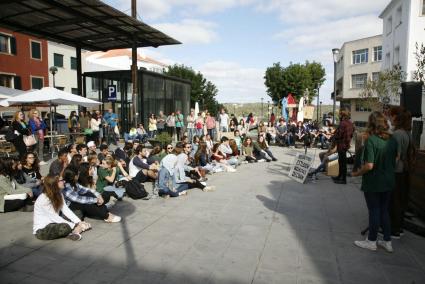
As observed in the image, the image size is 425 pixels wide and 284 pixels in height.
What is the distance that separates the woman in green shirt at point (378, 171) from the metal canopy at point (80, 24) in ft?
28.0

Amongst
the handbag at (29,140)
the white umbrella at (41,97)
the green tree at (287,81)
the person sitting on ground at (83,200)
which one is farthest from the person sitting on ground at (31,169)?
the green tree at (287,81)

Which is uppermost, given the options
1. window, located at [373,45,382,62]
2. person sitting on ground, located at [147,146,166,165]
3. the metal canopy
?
window, located at [373,45,382,62]

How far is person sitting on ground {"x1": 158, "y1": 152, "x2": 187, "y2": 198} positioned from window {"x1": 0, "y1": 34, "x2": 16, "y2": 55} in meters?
30.2

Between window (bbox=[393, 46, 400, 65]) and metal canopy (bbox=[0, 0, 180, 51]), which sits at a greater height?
window (bbox=[393, 46, 400, 65])

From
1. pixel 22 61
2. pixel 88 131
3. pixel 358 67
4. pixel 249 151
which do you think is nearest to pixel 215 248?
pixel 249 151

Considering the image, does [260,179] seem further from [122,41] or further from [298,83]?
[298,83]

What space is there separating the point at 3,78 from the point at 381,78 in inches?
1189

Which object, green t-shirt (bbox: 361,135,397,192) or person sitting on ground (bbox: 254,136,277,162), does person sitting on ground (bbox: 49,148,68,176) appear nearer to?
green t-shirt (bbox: 361,135,397,192)

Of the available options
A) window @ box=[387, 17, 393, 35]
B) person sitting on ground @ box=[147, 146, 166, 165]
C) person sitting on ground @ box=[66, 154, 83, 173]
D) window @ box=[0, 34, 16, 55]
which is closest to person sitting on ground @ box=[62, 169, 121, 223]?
person sitting on ground @ box=[66, 154, 83, 173]

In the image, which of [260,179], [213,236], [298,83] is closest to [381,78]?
[260,179]

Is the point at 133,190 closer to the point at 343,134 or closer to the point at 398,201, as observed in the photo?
the point at 398,201

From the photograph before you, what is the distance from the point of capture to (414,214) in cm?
641

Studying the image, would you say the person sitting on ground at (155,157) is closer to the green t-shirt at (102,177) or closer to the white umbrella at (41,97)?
the green t-shirt at (102,177)

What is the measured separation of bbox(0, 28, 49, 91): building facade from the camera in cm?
3159
